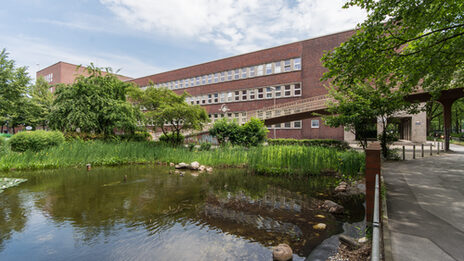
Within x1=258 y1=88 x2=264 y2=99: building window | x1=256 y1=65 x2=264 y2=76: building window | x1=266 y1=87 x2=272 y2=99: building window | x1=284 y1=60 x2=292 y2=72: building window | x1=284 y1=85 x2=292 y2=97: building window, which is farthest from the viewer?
x1=256 y1=65 x2=264 y2=76: building window

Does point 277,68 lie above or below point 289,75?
above

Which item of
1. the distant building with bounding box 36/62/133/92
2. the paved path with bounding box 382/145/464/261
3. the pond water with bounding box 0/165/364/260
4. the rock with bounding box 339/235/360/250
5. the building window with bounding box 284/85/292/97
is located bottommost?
the pond water with bounding box 0/165/364/260

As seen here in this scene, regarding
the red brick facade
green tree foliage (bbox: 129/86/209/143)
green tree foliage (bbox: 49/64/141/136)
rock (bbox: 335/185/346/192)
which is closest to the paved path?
rock (bbox: 335/185/346/192)

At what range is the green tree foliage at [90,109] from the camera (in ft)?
54.7

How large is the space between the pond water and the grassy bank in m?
0.86

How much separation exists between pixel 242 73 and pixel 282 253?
3105cm

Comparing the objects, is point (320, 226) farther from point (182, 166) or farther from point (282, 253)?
point (182, 166)

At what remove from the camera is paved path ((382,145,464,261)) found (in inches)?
119

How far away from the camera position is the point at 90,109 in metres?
17.2

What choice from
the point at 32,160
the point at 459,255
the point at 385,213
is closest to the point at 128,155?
the point at 32,160

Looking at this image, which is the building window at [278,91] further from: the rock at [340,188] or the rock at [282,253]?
the rock at [282,253]

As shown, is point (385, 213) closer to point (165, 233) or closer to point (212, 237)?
point (212, 237)

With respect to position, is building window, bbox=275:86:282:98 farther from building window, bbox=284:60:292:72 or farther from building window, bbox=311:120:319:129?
building window, bbox=311:120:319:129

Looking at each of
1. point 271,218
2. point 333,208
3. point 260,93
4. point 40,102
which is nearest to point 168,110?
point 271,218
